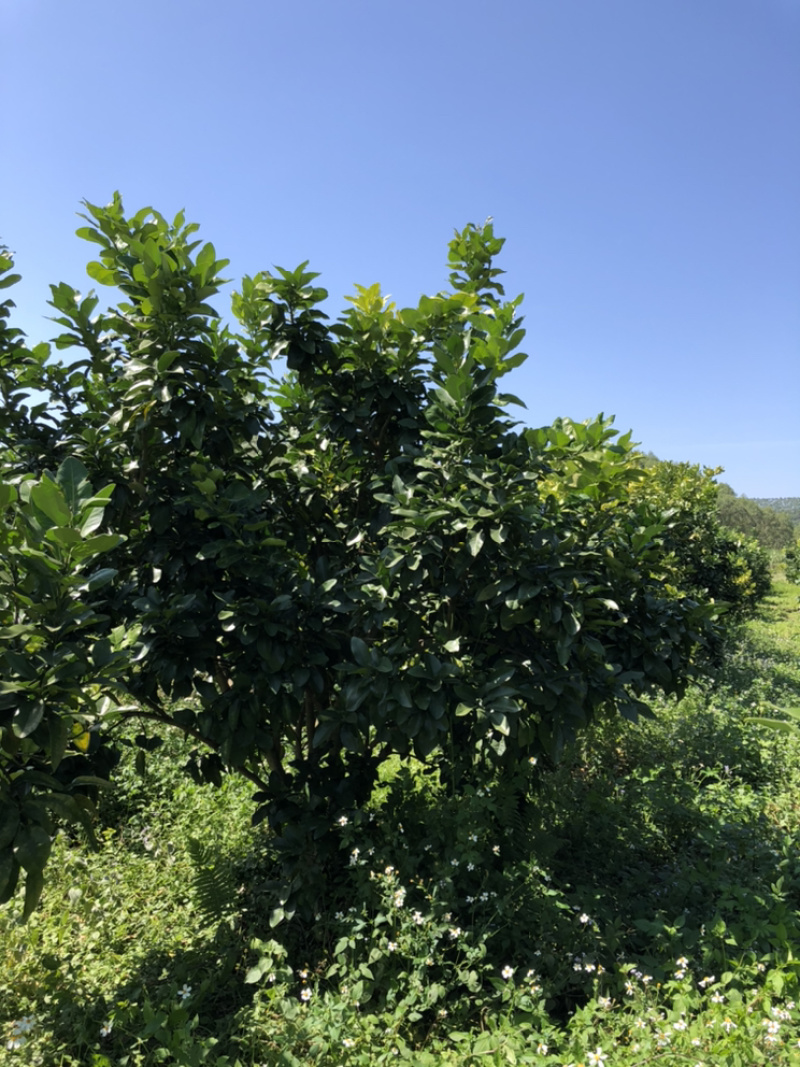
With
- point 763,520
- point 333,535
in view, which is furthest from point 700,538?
point 763,520

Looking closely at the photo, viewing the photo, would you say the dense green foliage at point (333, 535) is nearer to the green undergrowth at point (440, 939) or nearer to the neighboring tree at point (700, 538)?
the green undergrowth at point (440, 939)

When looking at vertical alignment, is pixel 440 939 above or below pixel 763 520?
below

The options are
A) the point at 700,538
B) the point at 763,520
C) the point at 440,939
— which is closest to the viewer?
the point at 440,939

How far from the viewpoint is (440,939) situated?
2715mm

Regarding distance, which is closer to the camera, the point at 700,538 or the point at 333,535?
the point at 333,535

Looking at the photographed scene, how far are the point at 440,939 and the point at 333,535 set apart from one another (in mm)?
1828

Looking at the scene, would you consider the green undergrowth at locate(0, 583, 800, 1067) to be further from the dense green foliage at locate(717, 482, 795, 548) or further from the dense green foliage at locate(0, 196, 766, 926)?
the dense green foliage at locate(717, 482, 795, 548)

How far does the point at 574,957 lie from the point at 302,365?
289 centimetres

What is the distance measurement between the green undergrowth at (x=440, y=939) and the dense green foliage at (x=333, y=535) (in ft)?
0.98

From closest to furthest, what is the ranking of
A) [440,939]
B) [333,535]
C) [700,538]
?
[440,939] < [333,535] < [700,538]

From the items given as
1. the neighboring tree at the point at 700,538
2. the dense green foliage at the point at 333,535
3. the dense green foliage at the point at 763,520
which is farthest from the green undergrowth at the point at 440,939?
the dense green foliage at the point at 763,520

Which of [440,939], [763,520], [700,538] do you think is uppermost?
[763,520]

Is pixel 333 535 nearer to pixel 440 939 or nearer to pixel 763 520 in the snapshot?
pixel 440 939

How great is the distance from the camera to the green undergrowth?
2.24 meters
